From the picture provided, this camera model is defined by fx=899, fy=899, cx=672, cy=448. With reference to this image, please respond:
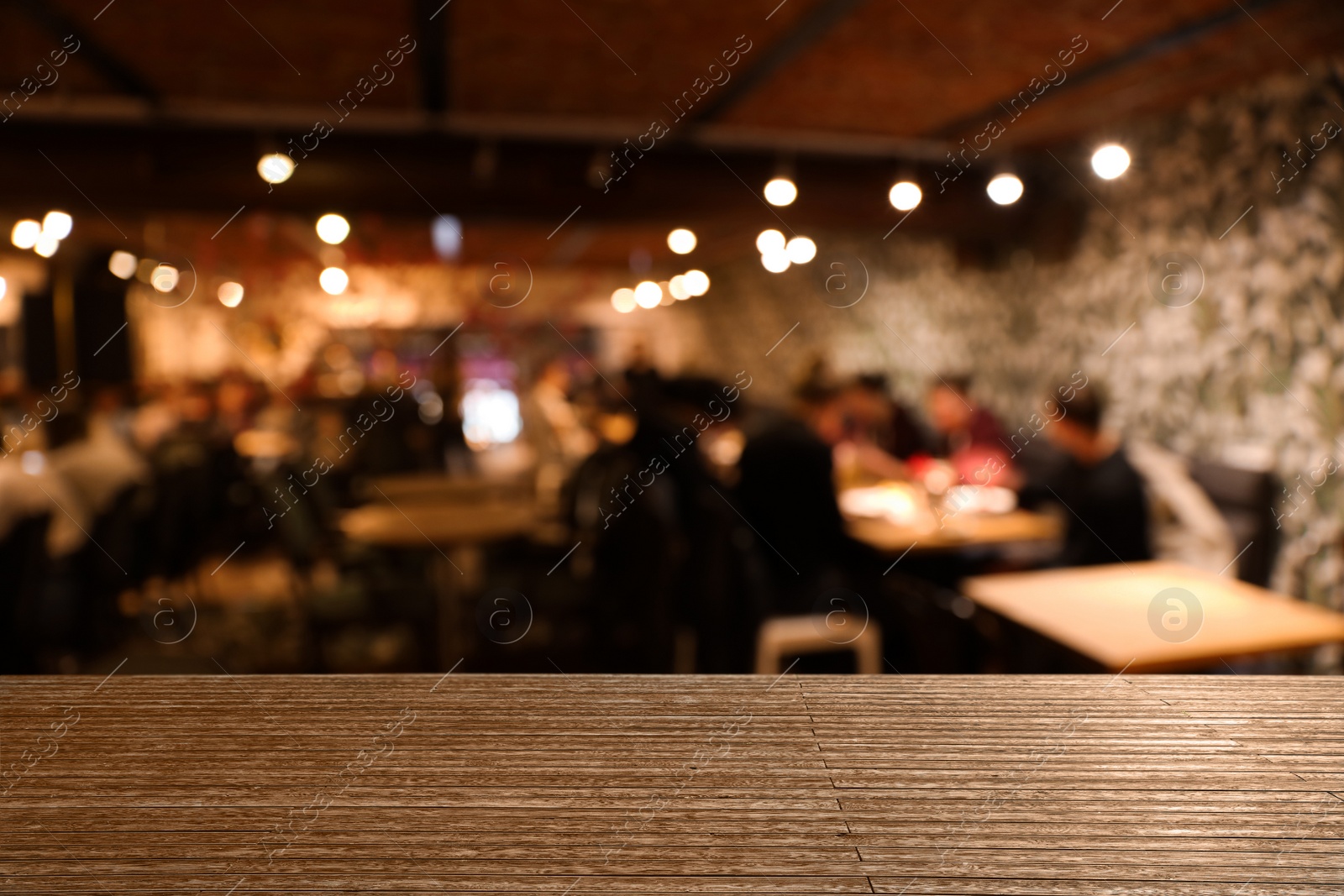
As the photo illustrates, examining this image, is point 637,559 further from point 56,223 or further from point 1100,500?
point 56,223

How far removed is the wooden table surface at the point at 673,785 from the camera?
42cm

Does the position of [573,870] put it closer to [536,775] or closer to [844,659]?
[536,775]

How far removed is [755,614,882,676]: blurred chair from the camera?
3.27 meters

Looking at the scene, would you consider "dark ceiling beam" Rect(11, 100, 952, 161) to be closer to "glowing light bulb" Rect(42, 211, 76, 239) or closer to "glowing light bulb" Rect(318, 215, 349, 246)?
"glowing light bulb" Rect(318, 215, 349, 246)

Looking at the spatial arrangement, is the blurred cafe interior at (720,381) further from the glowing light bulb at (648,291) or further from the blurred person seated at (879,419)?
the glowing light bulb at (648,291)

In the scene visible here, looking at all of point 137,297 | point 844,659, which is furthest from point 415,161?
point 137,297

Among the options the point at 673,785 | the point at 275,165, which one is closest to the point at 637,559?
the point at 275,165

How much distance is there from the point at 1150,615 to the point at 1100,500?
1.13m

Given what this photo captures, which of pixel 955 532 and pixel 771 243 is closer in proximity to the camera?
pixel 955 532

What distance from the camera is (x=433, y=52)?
3.97 metres

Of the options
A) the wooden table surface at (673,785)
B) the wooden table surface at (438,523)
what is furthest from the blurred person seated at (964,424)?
the wooden table surface at (673,785)

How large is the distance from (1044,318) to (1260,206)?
6.17 ft

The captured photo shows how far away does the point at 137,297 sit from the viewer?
1173cm

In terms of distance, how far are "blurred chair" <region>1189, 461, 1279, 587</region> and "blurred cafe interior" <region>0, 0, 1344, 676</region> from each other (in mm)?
25
